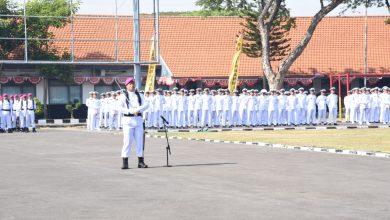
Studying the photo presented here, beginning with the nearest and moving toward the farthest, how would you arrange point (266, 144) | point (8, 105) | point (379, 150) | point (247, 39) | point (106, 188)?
point (106, 188), point (379, 150), point (266, 144), point (8, 105), point (247, 39)

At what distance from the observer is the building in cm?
6325

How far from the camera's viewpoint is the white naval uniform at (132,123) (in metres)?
20.6

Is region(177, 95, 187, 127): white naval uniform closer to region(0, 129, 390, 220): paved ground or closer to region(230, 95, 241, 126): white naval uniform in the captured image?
region(230, 95, 241, 126): white naval uniform

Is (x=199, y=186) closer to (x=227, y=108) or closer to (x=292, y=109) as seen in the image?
(x=227, y=108)

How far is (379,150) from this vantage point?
25.6 m

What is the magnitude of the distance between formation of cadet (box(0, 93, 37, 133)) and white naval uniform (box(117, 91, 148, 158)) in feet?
85.4

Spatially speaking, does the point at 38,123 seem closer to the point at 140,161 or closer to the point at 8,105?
the point at 8,105

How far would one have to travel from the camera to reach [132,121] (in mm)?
20703

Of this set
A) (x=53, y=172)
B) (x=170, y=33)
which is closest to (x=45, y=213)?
(x=53, y=172)

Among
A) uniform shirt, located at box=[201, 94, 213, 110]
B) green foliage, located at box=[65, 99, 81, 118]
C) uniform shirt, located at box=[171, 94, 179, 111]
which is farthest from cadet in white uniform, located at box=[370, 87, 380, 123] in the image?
green foliage, located at box=[65, 99, 81, 118]

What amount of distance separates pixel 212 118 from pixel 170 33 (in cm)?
2340

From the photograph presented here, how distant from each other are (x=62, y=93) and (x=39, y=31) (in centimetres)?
978

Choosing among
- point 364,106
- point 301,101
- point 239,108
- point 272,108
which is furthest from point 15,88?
point 364,106

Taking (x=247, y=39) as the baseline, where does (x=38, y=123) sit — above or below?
below
